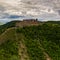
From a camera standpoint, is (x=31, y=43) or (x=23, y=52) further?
(x=31, y=43)

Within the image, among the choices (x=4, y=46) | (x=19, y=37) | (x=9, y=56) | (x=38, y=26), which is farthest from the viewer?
(x=38, y=26)

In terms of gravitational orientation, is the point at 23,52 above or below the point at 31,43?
below

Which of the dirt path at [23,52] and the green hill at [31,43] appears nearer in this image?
the dirt path at [23,52]

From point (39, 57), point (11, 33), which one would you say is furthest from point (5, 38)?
point (39, 57)

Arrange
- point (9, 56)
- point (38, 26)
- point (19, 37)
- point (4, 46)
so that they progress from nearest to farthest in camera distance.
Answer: point (9, 56) < point (4, 46) < point (19, 37) < point (38, 26)

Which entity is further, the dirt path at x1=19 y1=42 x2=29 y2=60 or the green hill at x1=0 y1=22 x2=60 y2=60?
the green hill at x1=0 y1=22 x2=60 y2=60

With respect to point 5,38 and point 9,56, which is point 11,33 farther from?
point 9,56

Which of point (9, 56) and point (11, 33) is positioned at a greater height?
point (11, 33)

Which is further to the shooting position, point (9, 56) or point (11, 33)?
point (11, 33)
